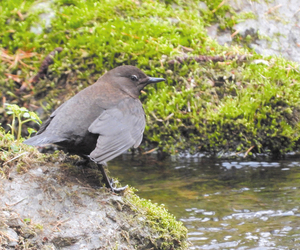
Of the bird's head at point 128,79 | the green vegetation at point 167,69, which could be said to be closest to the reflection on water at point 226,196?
the green vegetation at point 167,69

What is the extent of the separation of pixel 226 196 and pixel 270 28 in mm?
3921

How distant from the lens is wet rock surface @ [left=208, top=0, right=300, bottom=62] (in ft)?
22.7

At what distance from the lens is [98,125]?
3240 millimetres

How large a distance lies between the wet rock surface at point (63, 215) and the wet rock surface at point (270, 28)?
4.61m

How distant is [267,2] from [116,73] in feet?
15.7

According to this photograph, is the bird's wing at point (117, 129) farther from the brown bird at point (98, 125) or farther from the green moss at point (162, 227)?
the green moss at point (162, 227)

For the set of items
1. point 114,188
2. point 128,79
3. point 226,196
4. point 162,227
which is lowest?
point 226,196

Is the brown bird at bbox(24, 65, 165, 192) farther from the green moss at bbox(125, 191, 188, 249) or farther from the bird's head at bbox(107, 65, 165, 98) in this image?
the green moss at bbox(125, 191, 188, 249)

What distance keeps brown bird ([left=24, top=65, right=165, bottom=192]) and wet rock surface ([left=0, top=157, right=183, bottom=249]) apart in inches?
8.8

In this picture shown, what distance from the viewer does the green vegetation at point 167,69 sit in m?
5.70

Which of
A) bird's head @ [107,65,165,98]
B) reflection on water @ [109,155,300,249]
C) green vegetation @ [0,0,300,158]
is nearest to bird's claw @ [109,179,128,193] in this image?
reflection on water @ [109,155,300,249]

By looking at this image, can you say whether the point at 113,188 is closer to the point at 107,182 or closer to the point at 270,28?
the point at 107,182

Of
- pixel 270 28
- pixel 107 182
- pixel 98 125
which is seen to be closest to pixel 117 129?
pixel 98 125

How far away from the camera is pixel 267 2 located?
7695 mm
